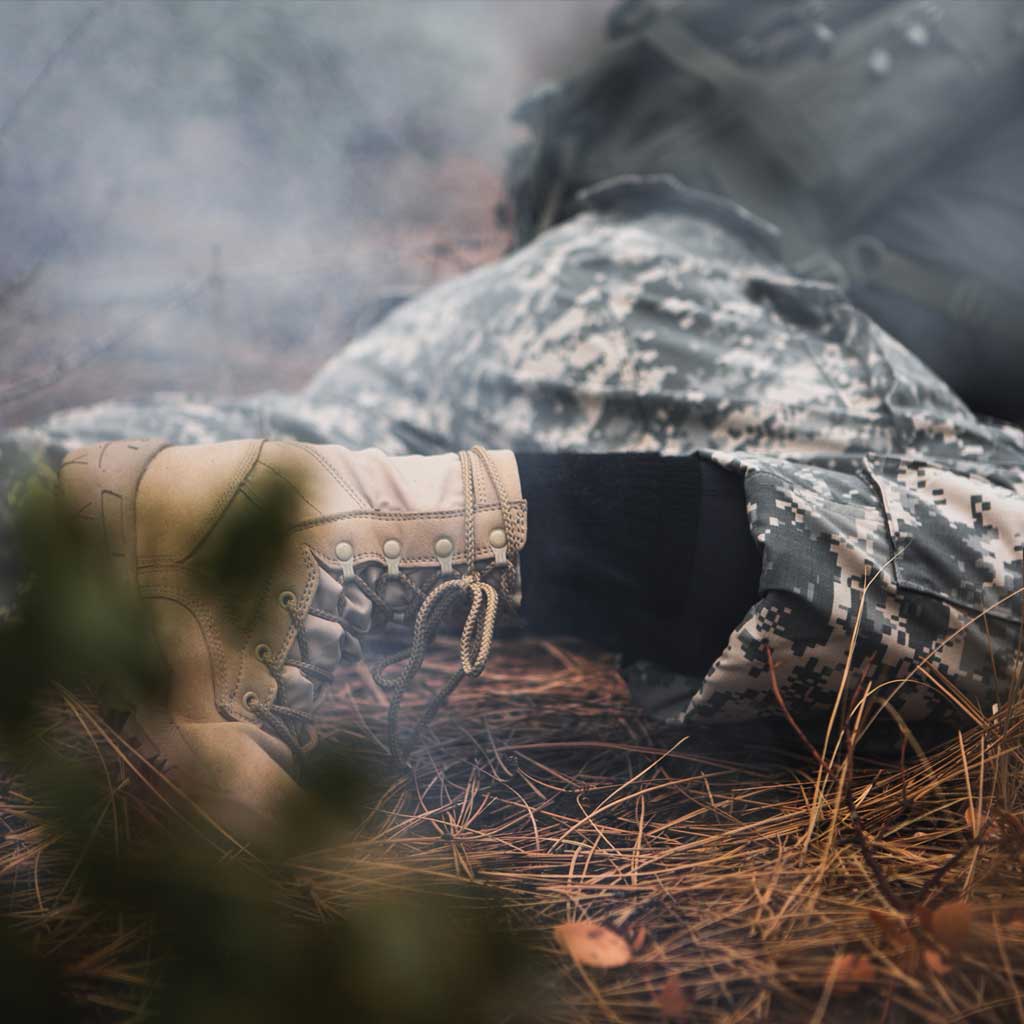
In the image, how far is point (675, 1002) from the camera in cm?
52

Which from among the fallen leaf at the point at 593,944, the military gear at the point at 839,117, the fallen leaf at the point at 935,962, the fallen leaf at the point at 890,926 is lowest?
the fallen leaf at the point at 593,944

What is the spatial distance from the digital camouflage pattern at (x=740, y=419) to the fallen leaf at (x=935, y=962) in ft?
0.97

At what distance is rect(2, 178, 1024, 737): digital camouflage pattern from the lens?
775 millimetres

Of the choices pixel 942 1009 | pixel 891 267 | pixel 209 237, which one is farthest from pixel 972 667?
pixel 209 237

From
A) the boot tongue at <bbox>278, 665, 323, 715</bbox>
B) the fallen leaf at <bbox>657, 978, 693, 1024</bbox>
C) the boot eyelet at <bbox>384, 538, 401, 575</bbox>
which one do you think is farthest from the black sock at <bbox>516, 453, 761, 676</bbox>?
the fallen leaf at <bbox>657, 978, 693, 1024</bbox>

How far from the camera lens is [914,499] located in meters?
0.83

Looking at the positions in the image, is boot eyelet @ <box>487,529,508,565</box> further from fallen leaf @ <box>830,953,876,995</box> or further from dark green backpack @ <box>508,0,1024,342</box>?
dark green backpack @ <box>508,0,1024,342</box>

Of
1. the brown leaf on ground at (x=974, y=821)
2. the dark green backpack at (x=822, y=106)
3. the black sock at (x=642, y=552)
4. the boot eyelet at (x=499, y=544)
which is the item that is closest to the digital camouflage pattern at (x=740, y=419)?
the black sock at (x=642, y=552)

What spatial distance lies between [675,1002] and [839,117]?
179cm

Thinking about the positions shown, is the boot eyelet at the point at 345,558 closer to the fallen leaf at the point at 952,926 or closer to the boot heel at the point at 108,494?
the boot heel at the point at 108,494

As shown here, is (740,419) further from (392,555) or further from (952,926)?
(952,926)

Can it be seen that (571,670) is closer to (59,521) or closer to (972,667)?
(972,667)

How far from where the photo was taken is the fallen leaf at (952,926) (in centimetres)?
51

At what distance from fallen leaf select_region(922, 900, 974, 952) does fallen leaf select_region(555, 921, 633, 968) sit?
8.2 inches
